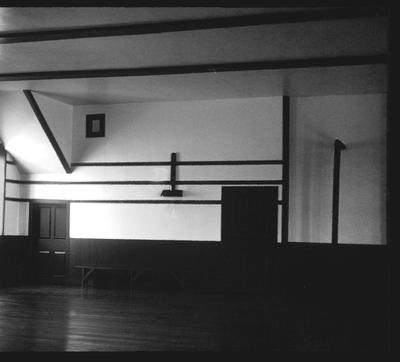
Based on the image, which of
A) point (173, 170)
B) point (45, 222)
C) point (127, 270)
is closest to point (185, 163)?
point (173, 170)

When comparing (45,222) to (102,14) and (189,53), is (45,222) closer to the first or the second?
(189,53)

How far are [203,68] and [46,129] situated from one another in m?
3.71

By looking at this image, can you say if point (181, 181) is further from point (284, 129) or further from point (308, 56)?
point (308, 56)

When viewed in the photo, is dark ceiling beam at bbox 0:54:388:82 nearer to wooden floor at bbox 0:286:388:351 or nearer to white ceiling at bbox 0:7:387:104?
white ceiling at bbox 0:7:387:104

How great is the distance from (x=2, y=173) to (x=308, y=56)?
6.48m

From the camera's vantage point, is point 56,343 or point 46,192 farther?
point 46,192

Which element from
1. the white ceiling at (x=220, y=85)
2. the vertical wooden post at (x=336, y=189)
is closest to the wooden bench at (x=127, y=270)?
the vertical wooden post at (x=336, y=189)

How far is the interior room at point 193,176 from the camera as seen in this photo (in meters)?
5.99

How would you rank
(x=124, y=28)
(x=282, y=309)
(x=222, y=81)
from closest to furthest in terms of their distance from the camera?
(x=124, y=28) < (x=282, y=309) < (x=222, y=81)

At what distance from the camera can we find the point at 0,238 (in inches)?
394

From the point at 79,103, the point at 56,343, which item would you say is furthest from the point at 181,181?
the point at 56,343

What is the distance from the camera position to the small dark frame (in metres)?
10.1

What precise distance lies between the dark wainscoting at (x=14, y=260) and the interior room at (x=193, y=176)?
39 millimetres

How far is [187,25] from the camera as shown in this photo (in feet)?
18.8
